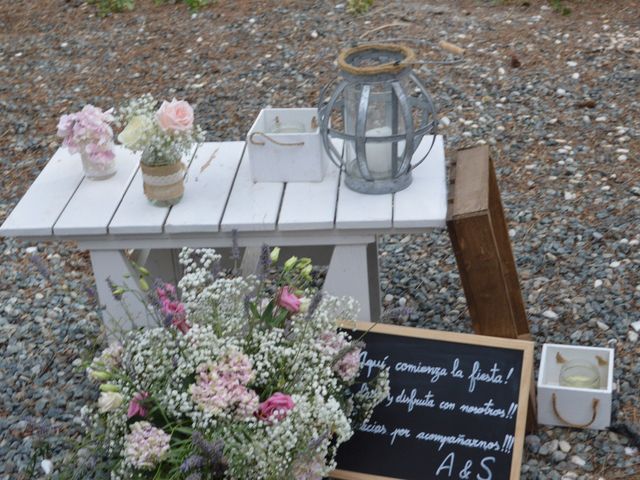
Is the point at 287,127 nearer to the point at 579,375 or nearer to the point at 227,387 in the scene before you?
the point at 227,387

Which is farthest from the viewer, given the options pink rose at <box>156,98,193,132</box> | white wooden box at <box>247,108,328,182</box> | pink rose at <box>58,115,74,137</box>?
pink rose at <box>58,115,74,137</box>

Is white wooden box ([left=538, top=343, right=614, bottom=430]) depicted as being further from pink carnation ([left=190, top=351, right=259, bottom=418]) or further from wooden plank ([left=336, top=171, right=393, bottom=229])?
pink carnation ([left=190, top=351, right=259, bottom=418])

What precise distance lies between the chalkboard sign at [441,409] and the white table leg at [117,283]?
0.66 m

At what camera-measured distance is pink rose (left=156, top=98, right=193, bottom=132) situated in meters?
2.71

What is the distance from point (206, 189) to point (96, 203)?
1.05ft

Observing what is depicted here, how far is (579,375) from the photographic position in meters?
2.90

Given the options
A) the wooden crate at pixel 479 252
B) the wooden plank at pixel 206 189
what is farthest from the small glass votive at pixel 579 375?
the wooden plank at pixel 206 189

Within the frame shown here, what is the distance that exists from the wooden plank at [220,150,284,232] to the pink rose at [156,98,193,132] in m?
0.25

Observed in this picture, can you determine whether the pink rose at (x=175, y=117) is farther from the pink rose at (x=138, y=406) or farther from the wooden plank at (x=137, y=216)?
the pink rose at (x=138, y=406)

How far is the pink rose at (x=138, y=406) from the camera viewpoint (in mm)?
2309

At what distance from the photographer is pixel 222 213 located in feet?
9.07

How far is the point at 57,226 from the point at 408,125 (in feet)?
3.31

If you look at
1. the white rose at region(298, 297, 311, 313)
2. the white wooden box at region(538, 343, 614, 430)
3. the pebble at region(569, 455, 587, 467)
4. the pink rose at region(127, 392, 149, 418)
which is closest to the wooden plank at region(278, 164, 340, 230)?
the white rose at region(298, 297, 311, 313)

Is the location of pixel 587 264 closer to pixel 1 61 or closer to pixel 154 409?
pixel 154 409
